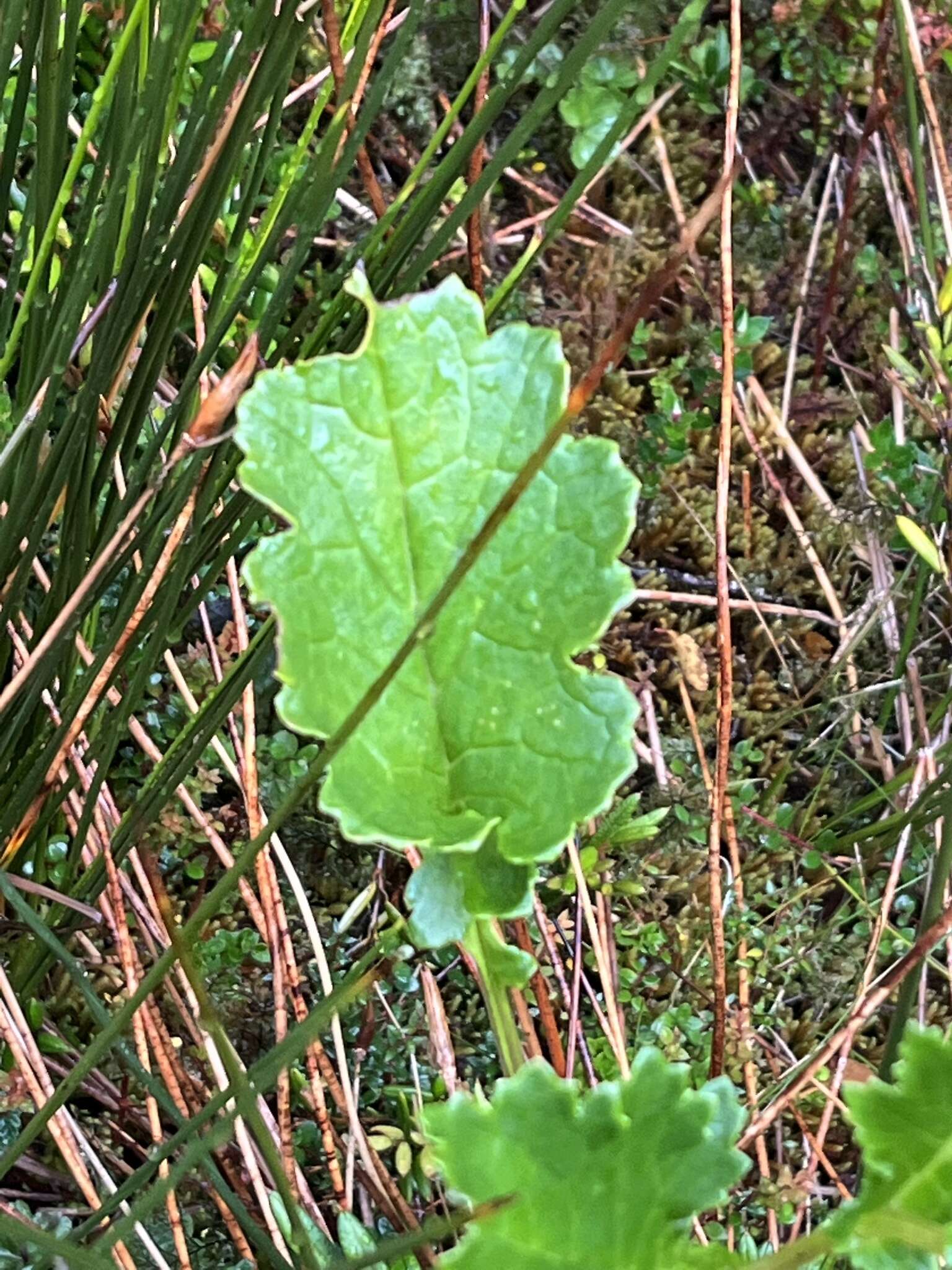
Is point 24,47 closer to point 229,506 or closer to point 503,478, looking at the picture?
point 229,506

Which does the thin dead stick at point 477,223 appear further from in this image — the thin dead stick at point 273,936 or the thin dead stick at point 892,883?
the thin dead stick at point 892,883

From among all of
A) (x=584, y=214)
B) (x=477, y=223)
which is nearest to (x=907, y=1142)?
(x=477, y=223)

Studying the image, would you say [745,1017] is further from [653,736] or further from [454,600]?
[454,600]

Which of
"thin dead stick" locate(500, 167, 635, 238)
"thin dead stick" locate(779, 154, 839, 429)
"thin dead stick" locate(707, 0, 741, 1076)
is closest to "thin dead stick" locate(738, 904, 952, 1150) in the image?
"thin dead stick" locate(707, 0, 741, 1076)

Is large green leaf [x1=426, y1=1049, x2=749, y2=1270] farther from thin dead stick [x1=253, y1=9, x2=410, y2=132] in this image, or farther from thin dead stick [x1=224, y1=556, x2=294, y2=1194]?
thin dead stick [x1=253, y1=9, x2=410, y2=132]

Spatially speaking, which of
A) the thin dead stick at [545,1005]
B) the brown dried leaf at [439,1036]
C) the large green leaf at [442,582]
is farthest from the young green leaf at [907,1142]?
the brown dried leaf at [439,1036]

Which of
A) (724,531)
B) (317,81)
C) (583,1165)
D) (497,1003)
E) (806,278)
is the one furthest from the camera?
(806,278)
